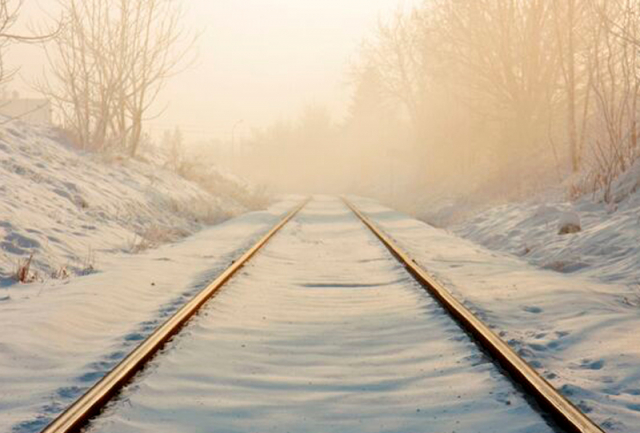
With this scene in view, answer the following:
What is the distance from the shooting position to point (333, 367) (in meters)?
4.72

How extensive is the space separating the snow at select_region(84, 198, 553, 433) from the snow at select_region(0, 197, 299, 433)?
1.53 ft

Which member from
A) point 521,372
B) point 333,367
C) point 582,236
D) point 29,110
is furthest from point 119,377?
point 29,110

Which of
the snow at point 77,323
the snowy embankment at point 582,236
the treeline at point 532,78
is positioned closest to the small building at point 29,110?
the snow at point 77,323

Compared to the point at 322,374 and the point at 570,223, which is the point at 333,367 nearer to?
the point at 322,374

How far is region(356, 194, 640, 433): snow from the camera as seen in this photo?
4.34 meters

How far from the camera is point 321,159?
112 meters

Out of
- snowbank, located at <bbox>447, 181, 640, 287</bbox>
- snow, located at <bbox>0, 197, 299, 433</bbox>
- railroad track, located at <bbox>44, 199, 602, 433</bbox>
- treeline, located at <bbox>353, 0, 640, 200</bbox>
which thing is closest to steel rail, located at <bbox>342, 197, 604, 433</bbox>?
railroad track, located at <bbox>44, 199, 602, 433</bbox>

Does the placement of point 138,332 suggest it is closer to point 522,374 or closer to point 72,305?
point 72,305

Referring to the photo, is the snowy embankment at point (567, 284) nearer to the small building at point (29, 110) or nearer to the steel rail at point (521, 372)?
the steel rail at point (521, 372)

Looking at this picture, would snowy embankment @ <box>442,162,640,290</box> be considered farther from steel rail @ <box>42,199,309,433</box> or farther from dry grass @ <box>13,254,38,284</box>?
dry grass @ <box>13,254,38,284</box>

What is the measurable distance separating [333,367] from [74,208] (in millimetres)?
9892

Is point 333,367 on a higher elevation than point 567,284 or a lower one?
lower

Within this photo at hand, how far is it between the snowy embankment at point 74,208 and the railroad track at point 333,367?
124 inches

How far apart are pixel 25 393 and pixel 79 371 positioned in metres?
0.53
